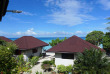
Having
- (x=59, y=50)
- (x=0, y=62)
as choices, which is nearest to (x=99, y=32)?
(x=59, y=50)

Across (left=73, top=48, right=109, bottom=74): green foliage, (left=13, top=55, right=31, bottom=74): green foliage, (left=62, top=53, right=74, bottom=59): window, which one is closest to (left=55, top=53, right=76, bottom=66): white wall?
(left=62, top=53, right=74, bottom=59): window

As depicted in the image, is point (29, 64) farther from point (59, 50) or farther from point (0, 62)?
point (0, 62)

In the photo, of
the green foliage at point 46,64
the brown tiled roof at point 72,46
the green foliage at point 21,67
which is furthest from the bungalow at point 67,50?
the green foliage at point 21,67

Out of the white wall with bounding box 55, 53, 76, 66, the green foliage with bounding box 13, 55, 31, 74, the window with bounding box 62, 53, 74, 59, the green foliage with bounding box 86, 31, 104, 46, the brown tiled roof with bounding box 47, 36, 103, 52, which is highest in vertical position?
the green foliage with bounding box 86, 31, 104, 46

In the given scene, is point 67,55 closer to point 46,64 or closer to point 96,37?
point 46,64

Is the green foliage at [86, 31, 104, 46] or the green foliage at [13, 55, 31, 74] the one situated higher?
the green foliage at [86, 31, 104, 46]

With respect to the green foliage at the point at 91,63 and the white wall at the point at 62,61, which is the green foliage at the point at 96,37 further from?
the green foliage at the point at 91,63

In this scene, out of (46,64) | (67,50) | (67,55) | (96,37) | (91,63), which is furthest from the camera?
(96,37)

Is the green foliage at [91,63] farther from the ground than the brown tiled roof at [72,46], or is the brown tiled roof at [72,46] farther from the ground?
the brown tiled roof at [72,46]

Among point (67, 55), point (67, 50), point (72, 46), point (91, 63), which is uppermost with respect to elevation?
point (72, 46)

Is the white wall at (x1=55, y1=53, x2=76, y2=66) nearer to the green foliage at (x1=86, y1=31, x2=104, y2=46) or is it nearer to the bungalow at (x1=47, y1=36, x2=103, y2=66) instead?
the bungalow at (x1=47, y1=36, x2=103, y2=66)

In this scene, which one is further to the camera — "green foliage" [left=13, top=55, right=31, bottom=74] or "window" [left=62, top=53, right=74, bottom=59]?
"window" [left=62, top=53, right=74, bottom=59]

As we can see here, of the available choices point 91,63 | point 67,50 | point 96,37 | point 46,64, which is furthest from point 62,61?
point 96,37

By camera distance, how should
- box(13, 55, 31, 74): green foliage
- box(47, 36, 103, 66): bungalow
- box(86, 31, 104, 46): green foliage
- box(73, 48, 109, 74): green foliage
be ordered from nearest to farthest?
1. box(73, 48, 109, 74): green foliage
2. box(13, 55, 31, 74): green foliage
3. box(47, 36, 103, 66): bungalow
4. box(86, 31, 104, 46): green foliage
